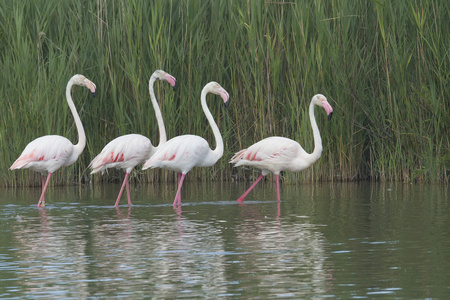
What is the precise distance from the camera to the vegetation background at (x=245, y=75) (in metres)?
13.0

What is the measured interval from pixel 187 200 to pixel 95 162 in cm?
135

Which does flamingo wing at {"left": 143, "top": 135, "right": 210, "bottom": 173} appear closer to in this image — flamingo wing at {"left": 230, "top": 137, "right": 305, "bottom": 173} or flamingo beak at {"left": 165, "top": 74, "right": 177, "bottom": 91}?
flamingo wing at {"left": 230, "top": 137, "right": 305, "bottom": 173}

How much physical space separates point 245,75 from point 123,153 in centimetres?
346

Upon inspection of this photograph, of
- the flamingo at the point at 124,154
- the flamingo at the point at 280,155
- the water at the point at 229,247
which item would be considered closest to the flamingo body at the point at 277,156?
the flamingo at the point at 280,155

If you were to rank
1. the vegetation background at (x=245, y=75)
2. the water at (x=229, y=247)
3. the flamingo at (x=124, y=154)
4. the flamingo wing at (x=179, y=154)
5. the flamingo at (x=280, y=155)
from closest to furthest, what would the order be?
the water at (x=229, y=247), the flamingo wing at (x=179, y=154), the flamingo at (x=124, y=154), the flamingo at (x=280, y=155), the vegetation background at (x=245, y=75)

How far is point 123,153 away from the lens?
1105 cm

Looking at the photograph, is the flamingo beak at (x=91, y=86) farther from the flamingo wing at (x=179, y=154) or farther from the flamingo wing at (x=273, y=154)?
the flamingo wing at (x=273, y=154)

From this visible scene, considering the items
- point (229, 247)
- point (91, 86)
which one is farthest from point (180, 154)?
point (229, 247)

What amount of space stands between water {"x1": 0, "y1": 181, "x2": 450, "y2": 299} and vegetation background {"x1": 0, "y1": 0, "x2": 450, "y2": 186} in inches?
72.3

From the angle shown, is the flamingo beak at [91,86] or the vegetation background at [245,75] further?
the vegetation background at [245,75]

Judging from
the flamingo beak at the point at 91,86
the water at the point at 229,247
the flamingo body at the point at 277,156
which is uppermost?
the flamingo beak at the point at 91,86

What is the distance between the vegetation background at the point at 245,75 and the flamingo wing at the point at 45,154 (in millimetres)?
1978

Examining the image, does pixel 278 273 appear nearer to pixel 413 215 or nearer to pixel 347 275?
pixel 347 275

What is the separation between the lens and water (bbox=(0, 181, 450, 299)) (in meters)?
5.39
